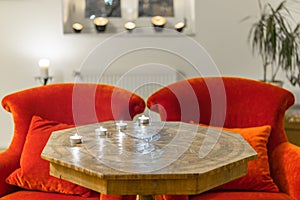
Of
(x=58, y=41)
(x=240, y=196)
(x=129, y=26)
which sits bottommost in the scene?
(x=240, y=196)

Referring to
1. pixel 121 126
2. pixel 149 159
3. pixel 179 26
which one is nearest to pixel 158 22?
pixel 179 26

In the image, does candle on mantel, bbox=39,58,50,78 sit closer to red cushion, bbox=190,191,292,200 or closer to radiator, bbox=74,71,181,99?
radiator, bbox=74,71,181,99

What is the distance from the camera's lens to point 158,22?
4.34m

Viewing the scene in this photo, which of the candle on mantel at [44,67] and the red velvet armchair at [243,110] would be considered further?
the candle on mantel at [44,67]

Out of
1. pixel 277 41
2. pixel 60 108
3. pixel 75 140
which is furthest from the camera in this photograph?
pixel 277 41

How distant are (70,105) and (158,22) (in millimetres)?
1857

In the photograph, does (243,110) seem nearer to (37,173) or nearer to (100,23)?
(37,173)

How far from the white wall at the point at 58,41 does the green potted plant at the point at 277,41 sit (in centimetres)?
12

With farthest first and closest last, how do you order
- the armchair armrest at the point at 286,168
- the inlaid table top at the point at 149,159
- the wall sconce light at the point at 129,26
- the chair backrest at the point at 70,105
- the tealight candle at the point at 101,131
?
the wall sconce light at the point at 129,26, the chair backrest at the point at 70,105, the armchair armrest at the point at 286,168, the tealight candle at the point at 101,131, the inlaid table top at the point at 149,159

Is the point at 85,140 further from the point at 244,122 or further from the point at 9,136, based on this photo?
the point at 9,136

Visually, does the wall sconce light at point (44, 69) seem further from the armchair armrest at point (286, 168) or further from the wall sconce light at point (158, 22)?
the armchair armrest at point (286, 168)

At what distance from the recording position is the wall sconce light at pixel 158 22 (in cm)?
433

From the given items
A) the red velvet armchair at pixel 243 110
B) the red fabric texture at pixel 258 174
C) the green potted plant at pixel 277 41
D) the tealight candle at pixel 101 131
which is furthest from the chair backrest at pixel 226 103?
the green potted plant at pixel 277 41

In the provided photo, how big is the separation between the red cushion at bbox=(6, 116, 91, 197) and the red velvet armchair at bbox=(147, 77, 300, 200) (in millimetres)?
592
